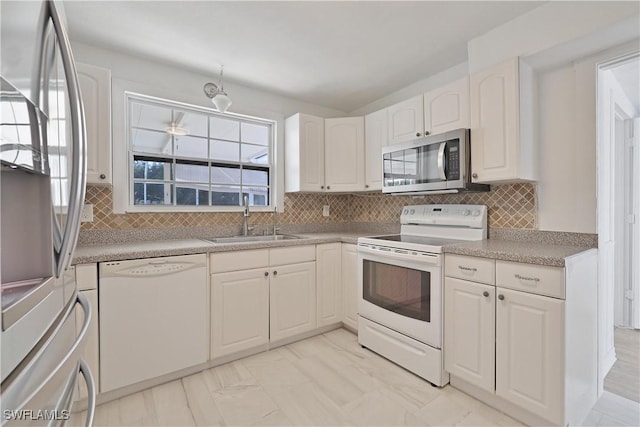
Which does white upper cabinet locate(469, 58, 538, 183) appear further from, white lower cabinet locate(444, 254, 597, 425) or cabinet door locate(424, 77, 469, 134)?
white lower cabinet locate(444, 254, 597, 425)

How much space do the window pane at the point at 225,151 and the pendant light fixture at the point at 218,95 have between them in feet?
1.52

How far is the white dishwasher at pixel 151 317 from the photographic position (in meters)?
1.82

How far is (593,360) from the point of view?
1791 mm

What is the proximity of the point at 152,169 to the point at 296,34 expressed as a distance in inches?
65.1

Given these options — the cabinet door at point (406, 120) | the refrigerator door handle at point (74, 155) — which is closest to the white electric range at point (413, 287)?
the cabinet door at point (406, 120)

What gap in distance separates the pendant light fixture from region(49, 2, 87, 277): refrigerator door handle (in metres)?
1.73

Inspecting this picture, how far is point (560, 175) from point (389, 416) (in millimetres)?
1907

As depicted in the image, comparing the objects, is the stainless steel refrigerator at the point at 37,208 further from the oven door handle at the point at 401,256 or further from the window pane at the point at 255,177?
the window pane at the point at 255,177

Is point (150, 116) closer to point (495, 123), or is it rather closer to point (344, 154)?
point (344, 154)

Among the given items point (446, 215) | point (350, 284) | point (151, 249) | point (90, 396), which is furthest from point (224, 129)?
point (90, 396)

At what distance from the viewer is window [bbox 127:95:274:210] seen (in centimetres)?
258

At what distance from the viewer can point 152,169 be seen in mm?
2629

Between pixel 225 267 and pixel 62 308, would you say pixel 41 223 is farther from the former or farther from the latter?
pixel 225 267

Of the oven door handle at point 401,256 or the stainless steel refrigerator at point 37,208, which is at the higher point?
the stainless steel refrigerator at point 37,208
